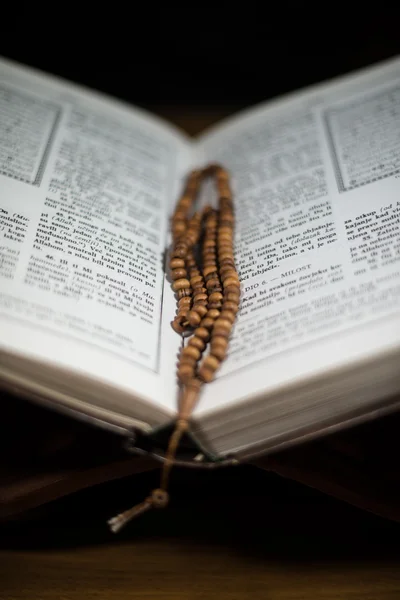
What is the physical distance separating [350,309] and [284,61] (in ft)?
1.89

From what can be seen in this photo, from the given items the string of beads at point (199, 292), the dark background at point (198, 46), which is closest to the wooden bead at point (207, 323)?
the string of beads at point (199, 292)

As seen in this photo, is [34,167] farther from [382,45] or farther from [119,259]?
[382,45]

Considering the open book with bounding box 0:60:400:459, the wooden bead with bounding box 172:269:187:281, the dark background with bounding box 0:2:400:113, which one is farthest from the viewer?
the dark background with bounding box 0:2:400:113

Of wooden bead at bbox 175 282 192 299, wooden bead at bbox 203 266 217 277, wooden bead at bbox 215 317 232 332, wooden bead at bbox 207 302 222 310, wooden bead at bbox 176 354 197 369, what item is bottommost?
wooden bead at bbox 176 354 197 369

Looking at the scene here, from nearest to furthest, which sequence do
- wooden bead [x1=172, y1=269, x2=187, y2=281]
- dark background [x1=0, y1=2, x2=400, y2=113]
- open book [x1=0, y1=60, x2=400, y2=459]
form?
open book [x1=0, y1=60, x2=400, y2=459], wooden bead [x1=172, y1=269, x2=187, y2=281], dark background [x1=0, y1=2, x2=400, y2=113]

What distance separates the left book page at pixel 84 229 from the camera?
1.44 feet

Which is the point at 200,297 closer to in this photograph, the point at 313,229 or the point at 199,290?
the point at 199,290

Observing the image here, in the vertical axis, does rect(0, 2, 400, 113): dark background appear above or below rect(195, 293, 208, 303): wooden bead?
above

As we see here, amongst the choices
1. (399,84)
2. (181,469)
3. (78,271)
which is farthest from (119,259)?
(399,84)

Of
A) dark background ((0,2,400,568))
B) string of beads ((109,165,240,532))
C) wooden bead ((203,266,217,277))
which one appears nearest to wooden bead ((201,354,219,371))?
string of beads ((109,165,240,532))

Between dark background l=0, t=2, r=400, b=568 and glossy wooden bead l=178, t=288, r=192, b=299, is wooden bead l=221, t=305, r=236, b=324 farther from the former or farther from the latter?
dark background l=0, t=2, r=400, b=568

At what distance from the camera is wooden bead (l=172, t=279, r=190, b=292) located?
528 millimetres

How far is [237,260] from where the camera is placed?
1.82ft

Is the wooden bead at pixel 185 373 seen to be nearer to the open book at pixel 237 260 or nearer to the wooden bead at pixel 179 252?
the open book at pixel 237 260
